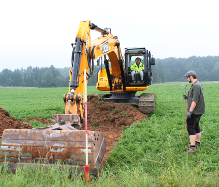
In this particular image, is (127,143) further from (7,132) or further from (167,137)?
(7,132)

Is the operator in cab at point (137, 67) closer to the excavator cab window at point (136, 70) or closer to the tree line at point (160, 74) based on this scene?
the excavator cab window at point (136, 70)

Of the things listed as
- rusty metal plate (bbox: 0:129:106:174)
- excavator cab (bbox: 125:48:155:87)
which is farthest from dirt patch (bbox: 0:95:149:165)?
rusty metal plate (bbox: 0:129:106:174)

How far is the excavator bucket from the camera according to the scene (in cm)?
404

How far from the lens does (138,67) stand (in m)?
10.9

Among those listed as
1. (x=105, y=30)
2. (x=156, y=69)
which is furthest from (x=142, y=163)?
(x=156, y=69)

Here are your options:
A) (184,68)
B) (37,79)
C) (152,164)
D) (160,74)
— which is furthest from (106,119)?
(184,68)

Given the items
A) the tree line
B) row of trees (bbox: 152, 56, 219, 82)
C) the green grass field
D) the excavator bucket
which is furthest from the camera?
row of trees (bbox: 152, 56, 219, 82)

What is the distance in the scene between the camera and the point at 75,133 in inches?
162

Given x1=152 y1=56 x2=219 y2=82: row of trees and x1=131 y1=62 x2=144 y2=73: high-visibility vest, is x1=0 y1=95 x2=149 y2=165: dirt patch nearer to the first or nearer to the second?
x1=131 y1=62 x2=144 y2=73: high-visibility vest

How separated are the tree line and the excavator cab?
73047 millimetres

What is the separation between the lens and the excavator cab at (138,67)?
35.2 feet

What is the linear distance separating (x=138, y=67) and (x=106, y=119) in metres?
3.41

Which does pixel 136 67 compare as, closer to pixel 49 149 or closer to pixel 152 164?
pixel 152 164

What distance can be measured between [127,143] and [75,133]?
2.43 meters
